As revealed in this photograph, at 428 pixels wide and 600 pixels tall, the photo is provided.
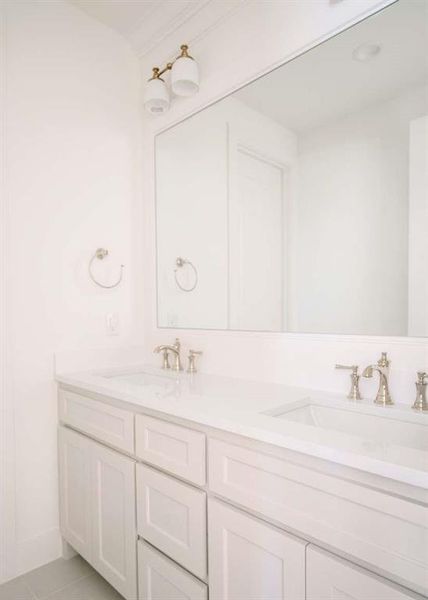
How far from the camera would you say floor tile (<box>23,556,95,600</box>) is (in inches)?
64.7

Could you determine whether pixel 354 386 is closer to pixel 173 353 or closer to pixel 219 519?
pixel 219 519

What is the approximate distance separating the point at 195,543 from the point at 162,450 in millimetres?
281

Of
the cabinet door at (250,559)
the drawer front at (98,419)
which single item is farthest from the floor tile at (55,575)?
the cabinet door at (250,559)

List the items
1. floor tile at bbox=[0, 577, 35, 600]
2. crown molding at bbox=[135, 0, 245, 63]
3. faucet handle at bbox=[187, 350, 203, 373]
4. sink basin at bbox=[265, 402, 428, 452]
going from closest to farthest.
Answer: sink basin at bbox=[265, 402, 428, 452]
floor tile at bbox=[0, 577, 35, 600]
crown molding at bbox=[135, 0, 245, 63]
faucet handle at bbox=[187, 350, 203, 373]

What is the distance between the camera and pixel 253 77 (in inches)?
63.7

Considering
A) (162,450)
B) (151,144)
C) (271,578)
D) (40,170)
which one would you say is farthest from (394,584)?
(151,144)

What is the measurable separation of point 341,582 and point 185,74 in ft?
6.28

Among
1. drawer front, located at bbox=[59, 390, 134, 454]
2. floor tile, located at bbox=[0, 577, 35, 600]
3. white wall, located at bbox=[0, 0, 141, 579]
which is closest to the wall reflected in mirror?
white wall, located at bbox=[0, 0, 141, 579]

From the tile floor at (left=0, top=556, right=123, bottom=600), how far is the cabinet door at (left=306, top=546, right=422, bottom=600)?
3.79 feet

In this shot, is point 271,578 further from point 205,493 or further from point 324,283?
point 324,283

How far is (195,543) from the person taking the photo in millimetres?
1125

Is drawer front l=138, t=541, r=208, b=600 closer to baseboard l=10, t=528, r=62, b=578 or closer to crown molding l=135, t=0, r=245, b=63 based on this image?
baseboard l=10, t=528, r=62, b=578

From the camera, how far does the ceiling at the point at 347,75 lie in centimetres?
123

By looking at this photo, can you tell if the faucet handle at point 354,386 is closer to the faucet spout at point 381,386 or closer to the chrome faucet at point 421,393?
the faucet spout at point 381,386
